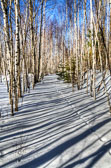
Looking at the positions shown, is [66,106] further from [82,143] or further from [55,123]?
[82,143]

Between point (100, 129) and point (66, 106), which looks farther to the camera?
point (66, 106)

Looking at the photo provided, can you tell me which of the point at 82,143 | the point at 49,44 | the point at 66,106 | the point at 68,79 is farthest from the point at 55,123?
the point at 49,44

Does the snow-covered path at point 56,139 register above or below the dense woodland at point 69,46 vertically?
below

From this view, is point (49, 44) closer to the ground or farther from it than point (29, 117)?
farther from it

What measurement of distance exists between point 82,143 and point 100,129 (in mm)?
593

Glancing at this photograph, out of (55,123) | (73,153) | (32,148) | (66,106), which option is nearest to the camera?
(73,153)

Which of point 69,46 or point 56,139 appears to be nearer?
point 56,139

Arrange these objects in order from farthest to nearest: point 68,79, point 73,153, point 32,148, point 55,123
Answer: point 68,79
point 55,123
point 32,148
point 73,153

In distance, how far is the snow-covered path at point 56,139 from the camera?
6.84ft

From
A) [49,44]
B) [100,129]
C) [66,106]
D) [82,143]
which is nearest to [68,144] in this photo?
[82,143]

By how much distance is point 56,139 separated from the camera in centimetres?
266

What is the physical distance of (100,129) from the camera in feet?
9.58

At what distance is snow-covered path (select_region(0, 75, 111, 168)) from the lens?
208 centimetres

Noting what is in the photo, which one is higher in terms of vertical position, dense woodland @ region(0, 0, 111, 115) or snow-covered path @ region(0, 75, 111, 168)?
dense woodland @ region(0, 0, 111, 115)
